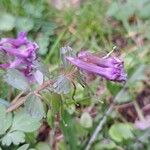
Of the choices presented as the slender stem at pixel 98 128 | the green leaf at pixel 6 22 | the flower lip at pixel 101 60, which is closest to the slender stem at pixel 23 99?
the flower lip at pixel 101 60

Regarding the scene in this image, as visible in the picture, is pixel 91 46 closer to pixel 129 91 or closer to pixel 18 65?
pixel 129 91

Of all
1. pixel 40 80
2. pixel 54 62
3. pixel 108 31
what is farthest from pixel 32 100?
pixel 108 31

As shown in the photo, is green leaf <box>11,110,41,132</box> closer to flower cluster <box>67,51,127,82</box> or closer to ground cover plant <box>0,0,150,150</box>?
ground cover plant <box>0,0,150,150</box>

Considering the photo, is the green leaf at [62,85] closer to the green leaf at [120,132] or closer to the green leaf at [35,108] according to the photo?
the green leaf at [35,108]

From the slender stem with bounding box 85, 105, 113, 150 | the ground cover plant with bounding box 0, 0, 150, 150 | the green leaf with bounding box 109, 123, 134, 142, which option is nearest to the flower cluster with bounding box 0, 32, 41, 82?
the ground cover plant with bounding box 0, 0, 150, 150

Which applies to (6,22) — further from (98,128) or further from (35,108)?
(35,108)

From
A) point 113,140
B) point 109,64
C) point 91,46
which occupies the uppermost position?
point 109,64

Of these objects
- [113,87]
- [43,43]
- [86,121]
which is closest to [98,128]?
[86,121]
